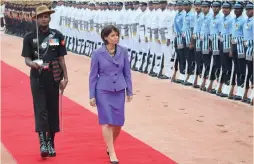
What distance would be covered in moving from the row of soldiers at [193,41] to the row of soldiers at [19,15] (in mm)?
12471

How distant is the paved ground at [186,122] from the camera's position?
8.80m

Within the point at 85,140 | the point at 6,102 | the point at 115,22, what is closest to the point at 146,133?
the point at 85,140

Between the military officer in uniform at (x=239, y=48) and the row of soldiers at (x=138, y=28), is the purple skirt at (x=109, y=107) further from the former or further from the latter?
the row of soldiers at (x=138, y=28)

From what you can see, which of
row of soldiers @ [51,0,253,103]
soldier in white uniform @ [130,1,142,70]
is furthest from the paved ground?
soldier in white uniform @ [130,1,142,70]

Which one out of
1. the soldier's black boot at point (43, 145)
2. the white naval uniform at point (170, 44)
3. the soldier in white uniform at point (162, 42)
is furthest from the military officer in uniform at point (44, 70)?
the soldier in white uniform at point (162, 42)

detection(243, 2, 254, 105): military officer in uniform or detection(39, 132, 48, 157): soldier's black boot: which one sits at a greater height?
detection(243, 2, 254, 105): military officer in uniform

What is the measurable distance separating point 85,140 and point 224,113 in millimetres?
3284

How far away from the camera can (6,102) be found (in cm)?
1320

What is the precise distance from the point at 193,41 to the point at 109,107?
7.27 meters

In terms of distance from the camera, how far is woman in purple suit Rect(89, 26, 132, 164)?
7.95 metres

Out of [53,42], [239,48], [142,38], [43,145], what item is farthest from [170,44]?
[43,145]

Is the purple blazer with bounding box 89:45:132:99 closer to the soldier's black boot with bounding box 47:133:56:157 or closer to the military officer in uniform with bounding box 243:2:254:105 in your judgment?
the soldier's black boot with bounding box 47:133:56:157

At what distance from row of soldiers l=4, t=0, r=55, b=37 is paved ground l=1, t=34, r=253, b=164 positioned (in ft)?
58.8

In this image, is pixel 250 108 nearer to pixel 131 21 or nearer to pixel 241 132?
pixel 241 132
